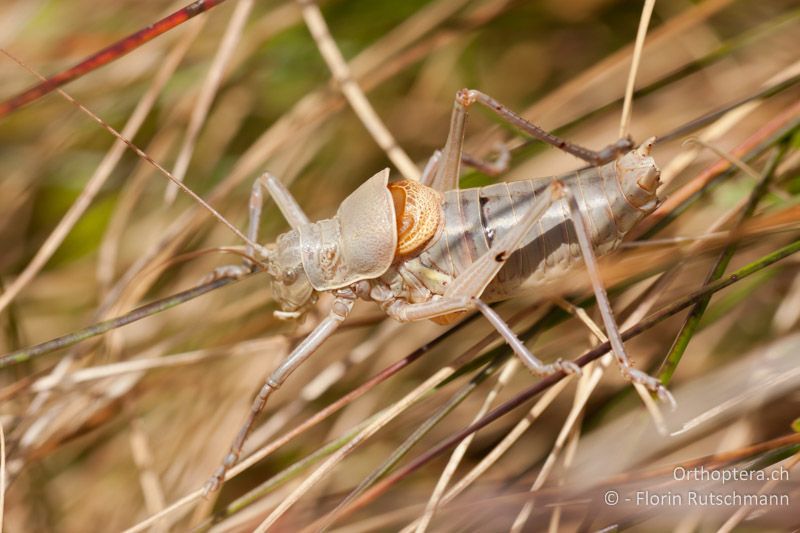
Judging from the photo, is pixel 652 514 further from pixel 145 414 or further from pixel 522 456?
pixel 145 414

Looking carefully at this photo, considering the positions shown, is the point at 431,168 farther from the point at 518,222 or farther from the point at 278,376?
the point at 278,376

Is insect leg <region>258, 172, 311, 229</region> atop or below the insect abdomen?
atop

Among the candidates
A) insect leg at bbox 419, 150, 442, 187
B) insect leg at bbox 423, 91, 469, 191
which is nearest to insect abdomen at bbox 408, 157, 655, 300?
insect leg at bbox 423, 91, 469, 191

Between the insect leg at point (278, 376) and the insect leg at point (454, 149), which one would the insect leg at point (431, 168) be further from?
the insect leg at point (278, 376)

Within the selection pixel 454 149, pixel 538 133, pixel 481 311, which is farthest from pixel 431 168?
pixel 481 311

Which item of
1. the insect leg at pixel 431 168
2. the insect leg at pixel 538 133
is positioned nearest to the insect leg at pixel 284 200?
the insect leg at pixel 431 168

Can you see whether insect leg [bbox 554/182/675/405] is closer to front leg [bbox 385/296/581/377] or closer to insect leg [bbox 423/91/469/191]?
front leg [bbox 385/296/581/377]
